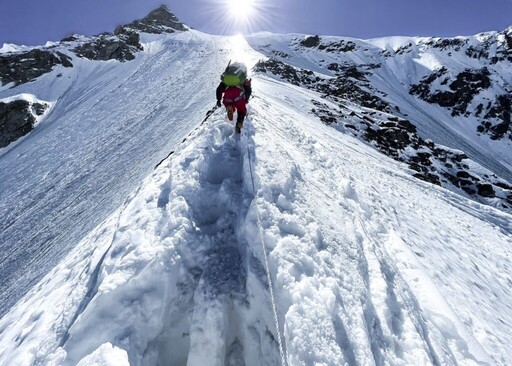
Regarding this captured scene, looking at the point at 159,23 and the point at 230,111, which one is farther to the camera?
the point at 159,23

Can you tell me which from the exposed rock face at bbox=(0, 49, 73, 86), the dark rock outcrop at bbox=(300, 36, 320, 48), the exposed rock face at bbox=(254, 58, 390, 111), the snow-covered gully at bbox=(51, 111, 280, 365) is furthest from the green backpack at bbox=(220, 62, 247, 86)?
the dark rock outcrop at bbox=(300, 36, 320, 48)

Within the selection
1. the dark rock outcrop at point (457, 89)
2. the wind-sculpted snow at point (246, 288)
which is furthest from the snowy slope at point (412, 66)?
the wind-sculpted snow at point (246, 288)

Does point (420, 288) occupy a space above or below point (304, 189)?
below

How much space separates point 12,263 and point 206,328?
1230 centimetres

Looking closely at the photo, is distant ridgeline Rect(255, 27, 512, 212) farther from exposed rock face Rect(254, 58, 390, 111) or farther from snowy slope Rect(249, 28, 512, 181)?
snowy slope Rect(249, 28, 512, 181)

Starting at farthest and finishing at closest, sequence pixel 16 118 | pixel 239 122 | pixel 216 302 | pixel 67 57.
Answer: pixel 67 57 → pixel 16 118 → pixel 239 122 → pixel 216 302

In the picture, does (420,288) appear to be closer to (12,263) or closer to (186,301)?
(186,301)

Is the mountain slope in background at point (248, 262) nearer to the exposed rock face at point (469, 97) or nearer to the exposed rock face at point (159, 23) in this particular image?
the exposed rock face at point (469, 97)

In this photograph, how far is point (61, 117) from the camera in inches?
1195

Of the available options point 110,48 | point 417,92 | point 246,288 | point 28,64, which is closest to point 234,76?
point 246,288

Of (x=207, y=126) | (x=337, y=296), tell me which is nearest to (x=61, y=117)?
(x=207, y=126)

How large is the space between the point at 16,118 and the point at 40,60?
17.5 m

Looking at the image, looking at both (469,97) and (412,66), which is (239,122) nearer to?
(469,97)

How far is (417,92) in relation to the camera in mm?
66938
